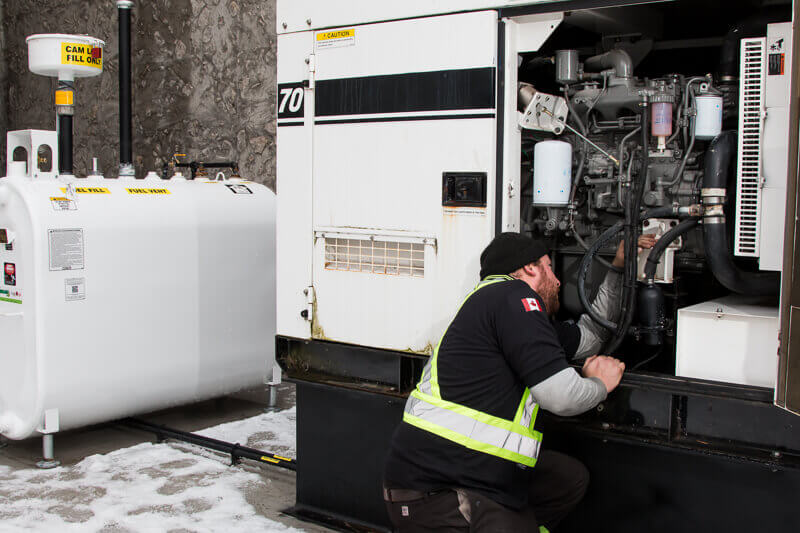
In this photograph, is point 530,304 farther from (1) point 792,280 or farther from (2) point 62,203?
(2) point 62,203

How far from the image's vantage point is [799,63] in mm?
2482

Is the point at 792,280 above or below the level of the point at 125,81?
below

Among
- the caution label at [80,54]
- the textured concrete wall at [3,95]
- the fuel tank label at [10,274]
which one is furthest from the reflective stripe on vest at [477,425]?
the textured concrete wall at [3,95]

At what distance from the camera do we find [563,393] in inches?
105

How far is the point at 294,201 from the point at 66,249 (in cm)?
173

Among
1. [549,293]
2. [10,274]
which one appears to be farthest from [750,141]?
[10,274]

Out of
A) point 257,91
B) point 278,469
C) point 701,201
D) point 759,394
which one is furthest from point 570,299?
point 257,91

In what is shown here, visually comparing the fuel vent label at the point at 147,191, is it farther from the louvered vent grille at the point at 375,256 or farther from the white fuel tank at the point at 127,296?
the louvered vent grille at the point at 375,256

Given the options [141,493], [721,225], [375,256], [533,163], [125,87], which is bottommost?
[141,493]

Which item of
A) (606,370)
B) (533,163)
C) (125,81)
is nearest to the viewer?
(606,370)

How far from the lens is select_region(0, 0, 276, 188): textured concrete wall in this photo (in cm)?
733

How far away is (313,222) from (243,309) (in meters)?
2.14

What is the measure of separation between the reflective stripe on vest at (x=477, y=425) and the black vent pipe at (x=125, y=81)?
5.22m

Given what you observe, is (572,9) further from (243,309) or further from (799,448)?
(243,309)
